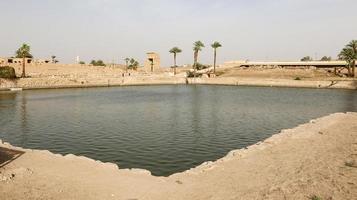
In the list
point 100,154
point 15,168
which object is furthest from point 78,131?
point 15,168

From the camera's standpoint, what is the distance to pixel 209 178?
1575 cm

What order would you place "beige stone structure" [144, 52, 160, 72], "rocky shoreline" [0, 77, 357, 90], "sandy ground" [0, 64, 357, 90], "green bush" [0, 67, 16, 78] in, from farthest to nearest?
1. "beige stone structure" [144, 52, 160, 72]
2. "sandy ground" [0, 64, 357, 90]
3. "rocky shoreline" [0, 77, 357, 90]
4. "green bush" [0, 67, 16, 78]

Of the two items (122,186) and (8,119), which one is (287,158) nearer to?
(122,186)

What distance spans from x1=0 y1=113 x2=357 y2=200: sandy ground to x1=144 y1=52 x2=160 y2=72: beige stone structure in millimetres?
132542

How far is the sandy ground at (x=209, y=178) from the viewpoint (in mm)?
13336

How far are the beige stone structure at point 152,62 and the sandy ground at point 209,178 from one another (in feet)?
435

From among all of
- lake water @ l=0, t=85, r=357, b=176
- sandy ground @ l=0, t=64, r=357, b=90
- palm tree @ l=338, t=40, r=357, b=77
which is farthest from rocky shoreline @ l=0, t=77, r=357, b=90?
lake water @ l=0, t=85, r=357, b=176

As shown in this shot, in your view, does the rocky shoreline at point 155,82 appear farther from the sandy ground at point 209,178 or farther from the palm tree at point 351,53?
the sandy ground at point 209,178

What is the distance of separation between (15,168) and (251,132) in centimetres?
2039

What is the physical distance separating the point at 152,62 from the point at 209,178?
138597mm

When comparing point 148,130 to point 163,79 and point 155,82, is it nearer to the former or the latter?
point 155,82

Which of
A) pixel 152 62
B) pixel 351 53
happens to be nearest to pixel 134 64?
pixel 152 62

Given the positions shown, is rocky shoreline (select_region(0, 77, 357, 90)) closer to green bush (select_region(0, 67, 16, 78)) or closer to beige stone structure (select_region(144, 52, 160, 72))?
green bush (select_region(0, 67, 16, 78))

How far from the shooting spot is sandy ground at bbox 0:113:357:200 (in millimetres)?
13336
